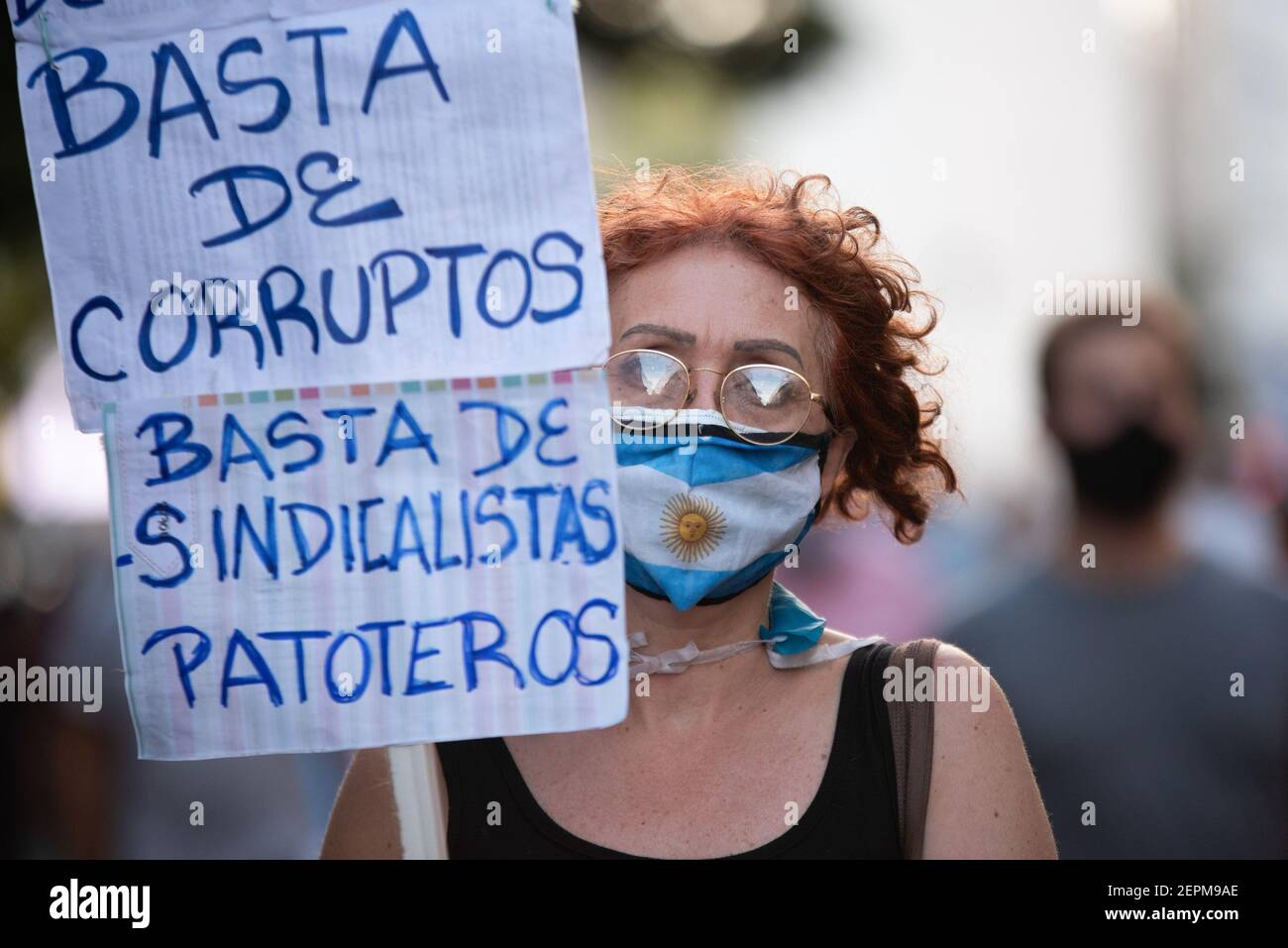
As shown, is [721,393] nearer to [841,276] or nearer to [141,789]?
[841,276]

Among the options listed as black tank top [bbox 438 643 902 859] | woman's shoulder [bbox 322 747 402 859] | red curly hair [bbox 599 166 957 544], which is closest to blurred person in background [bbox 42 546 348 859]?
woman's shoulder [bbox 322 747 402 859]

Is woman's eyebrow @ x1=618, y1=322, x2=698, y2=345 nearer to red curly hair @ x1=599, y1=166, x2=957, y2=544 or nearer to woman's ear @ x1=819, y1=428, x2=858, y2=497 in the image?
red curly hair @ x1=599, y1=166, x2=957, y2=544

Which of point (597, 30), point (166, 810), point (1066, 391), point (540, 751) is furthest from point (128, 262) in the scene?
point (597, 30)

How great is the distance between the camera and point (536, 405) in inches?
75.7

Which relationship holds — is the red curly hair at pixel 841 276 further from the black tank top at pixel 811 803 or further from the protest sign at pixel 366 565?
the protest sign at pixel 366 565

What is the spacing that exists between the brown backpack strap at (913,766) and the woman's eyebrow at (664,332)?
0.66m

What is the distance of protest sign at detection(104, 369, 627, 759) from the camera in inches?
76.2

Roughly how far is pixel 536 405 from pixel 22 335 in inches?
416

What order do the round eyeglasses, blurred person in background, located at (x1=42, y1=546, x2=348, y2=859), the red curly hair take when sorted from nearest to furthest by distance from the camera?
1. the round eyeglasses
2. the red curly hair
3. blurred person in background, located at (x1=42, y1=546, x2=348, y2=859)

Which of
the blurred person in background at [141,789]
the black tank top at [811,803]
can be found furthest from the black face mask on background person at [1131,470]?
the blurred person in background at [141,789]

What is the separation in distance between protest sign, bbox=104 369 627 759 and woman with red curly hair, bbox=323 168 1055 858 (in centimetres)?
28

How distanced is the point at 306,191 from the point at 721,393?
0.71m

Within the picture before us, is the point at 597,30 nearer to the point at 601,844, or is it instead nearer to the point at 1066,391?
the point at 1066,391

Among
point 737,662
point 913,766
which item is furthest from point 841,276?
point 913,766
